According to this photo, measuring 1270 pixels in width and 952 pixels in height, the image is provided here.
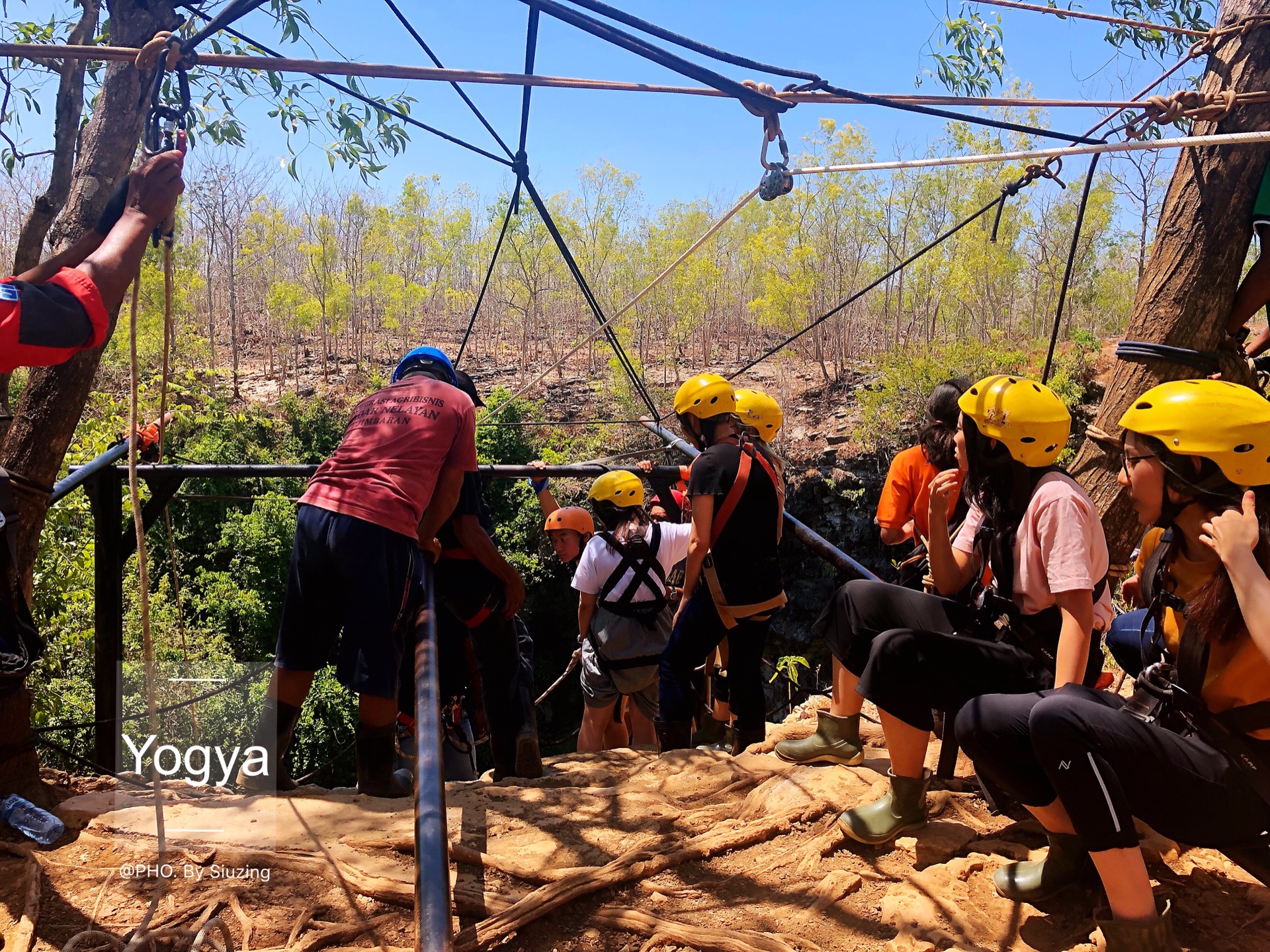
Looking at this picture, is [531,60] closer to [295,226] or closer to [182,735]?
Answer: [182,735]

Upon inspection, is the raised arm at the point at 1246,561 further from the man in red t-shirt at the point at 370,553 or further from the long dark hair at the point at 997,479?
the man in red t-shirt at the point at 370,553

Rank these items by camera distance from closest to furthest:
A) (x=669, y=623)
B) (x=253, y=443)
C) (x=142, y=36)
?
(x=142, y=36) → (x=669, y=623) → (x=253, y=443)

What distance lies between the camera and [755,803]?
2.76 metres

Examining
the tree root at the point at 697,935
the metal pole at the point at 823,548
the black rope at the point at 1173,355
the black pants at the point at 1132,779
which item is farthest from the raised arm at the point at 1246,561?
the metal pole at the point at 823,548

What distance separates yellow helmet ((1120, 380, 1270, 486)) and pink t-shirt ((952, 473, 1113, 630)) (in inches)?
12.7

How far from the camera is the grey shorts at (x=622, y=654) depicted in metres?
4.50

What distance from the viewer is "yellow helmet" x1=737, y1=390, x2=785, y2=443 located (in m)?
4.32

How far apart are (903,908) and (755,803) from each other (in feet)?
2.39

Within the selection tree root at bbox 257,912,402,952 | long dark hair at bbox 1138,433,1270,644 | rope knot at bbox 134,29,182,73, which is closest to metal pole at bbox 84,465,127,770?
rope knot at bbox 134,29,182,73

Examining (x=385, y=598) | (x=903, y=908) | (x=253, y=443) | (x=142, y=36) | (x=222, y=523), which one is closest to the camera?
(x=903, y=908)

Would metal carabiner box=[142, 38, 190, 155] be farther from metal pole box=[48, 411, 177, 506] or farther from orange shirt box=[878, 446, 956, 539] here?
orange shirt box=[878, 446, 956, 539]

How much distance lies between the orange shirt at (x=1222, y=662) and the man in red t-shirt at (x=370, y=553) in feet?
6.76

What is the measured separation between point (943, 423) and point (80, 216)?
10.8 feet

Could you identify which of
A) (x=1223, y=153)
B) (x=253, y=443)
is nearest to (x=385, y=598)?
(x=1223, y=153)
